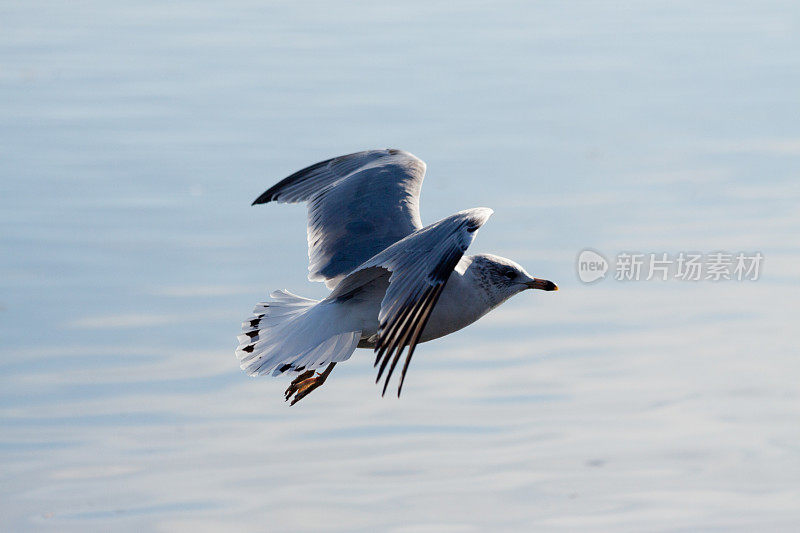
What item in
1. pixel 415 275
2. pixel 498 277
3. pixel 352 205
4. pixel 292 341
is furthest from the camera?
pixel 352 205

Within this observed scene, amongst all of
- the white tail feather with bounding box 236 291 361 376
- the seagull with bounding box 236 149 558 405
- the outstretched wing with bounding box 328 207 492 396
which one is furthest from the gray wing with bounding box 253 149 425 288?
the outstretched wing with bounding box 328 207 492 396

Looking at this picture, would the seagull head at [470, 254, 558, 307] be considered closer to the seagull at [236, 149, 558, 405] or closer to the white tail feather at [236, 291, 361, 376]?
the seagull at [236, 149, 558, 405]

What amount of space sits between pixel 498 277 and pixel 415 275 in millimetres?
1146

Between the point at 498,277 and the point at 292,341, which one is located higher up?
the point at 498,277

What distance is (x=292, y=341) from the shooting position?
6605 mm

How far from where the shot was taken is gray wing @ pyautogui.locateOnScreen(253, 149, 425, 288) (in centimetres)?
721

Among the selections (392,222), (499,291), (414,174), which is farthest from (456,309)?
(414,174)

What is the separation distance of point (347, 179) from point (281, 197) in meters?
0.54

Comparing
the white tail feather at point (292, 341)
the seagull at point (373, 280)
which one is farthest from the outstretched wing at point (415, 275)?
the white tail feather at point (292, 341)

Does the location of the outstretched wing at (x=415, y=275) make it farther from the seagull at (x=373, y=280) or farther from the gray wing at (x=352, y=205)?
the gray wing at (x=352, y=205)

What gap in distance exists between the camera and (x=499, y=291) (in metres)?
6.91

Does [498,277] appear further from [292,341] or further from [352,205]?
[292,341]

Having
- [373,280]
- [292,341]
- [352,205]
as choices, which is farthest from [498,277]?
[292,341]

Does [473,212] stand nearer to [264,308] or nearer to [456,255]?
[456,255]
